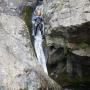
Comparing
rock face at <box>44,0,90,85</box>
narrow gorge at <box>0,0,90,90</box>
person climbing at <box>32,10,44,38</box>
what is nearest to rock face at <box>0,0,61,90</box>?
narrow gorge at <box>0,0,90,90</box>

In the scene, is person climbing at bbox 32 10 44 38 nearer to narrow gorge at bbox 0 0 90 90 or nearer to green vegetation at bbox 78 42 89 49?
narrow gorge at bbox 0 0 90 90

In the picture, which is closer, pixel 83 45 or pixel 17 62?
pixel 17 62

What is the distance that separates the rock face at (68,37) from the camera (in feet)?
18.6

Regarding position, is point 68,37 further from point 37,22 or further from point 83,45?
point 37,22

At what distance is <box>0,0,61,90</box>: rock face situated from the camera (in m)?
4.25

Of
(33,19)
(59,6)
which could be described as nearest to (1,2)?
(33,19)

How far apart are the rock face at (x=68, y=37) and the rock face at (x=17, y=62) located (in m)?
0.79

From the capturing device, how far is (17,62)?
463cm

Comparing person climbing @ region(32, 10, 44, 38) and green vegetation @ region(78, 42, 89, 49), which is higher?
person climbing @ region(32, 10, 44, 38)

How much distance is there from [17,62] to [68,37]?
1623mm

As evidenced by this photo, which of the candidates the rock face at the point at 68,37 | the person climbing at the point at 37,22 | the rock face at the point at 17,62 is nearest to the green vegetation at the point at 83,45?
the rock face at the point at 68,37

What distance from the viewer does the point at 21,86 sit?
165 inches

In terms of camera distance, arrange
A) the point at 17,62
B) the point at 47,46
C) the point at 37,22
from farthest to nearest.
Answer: the point at 37,22 < the point at 47,46 < the point at 17,62

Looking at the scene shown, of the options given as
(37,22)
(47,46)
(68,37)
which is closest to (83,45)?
(68,37)
